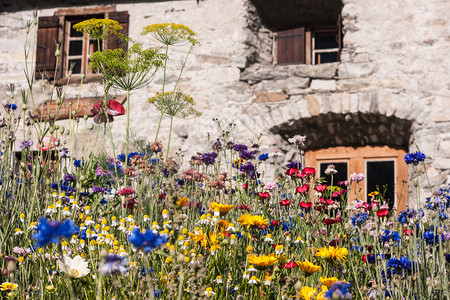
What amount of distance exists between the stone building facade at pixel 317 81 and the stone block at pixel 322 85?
14mm

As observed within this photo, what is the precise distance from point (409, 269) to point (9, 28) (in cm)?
763

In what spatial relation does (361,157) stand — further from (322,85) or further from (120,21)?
(120,21)

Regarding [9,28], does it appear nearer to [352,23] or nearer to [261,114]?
[261,114]

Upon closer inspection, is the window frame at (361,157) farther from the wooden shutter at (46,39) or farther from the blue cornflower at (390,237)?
the blue cornflower at (390,237)

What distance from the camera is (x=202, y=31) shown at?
25.3ft

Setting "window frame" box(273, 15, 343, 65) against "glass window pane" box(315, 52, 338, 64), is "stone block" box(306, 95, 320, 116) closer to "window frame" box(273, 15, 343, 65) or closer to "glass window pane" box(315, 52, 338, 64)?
"window frame" box(273, 15, 343, 65)

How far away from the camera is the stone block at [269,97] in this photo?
7184mm

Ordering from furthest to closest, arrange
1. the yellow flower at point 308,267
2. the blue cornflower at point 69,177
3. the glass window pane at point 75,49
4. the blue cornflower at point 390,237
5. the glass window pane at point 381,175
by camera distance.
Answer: the glass window pane at point 75,49, the glass window pane at point 381,175, the blue cornflower at point 69,177, the blue cornflower at point 390,237, the yellow flower at point 308,267

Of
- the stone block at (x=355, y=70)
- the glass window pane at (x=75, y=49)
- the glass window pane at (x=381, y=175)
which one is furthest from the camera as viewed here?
the glass window pane at (x=75, y=49)

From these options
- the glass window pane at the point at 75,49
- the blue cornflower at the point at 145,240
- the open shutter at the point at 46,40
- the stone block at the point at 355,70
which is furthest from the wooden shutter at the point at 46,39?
the blue cornflower at the point at 145,240

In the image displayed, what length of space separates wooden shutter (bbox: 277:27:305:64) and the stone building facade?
6 centimetres

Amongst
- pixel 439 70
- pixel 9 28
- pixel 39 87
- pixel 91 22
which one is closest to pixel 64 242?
pixel 91 22

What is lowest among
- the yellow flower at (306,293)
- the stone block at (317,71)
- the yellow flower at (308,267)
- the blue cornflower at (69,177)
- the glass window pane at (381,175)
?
the yellow flower at (306,293)

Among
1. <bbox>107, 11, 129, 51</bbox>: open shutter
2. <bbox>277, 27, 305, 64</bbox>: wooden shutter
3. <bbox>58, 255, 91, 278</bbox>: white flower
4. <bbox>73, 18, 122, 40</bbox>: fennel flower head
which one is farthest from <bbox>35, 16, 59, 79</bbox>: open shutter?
<bbox>58, 255, 91, 278</bbox>: white flower
